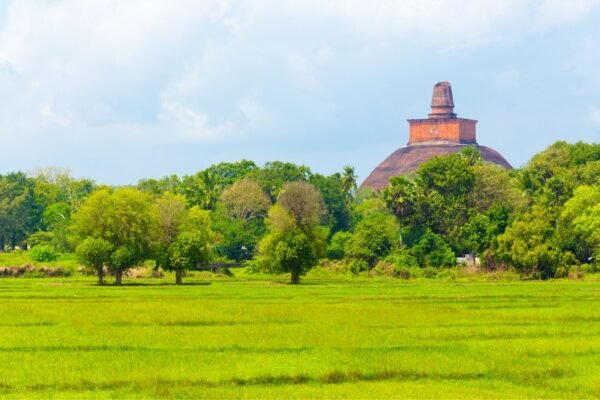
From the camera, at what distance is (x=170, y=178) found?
137 metres

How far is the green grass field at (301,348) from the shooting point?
26.9m

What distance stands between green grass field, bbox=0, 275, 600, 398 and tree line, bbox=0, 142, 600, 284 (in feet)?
79.7

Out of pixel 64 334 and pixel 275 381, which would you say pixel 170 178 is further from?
pixel 275 381

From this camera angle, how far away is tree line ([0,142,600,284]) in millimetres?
78625

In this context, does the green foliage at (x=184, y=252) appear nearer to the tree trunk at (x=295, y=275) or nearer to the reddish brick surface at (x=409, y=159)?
the tree trunk at (x=295, y=275)

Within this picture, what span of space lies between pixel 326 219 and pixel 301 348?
85048 mm

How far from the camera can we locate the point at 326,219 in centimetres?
11806

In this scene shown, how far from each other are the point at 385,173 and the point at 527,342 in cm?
15692

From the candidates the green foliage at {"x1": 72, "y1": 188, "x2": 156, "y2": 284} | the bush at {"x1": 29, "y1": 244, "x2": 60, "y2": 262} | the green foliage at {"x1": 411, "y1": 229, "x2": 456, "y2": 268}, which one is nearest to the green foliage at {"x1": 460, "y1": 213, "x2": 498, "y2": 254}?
the green foliage at {"x1": 411, "y1": 229, "x2": 456, "y2": 268}

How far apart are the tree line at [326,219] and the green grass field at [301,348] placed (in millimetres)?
24279

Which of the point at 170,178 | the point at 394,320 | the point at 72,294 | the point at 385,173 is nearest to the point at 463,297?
the point at 394,320

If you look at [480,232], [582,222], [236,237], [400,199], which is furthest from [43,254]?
[582,222]

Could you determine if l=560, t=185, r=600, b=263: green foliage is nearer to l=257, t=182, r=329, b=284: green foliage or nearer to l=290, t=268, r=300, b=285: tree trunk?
l=257, t=182, r=329, b=284: green foliage

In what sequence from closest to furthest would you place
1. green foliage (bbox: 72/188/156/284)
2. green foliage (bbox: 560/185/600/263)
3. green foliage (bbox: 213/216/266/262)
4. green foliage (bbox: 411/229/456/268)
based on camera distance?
1. green foliage (bbox: 72/188/156/284)
2. green foliage (bbox: 560/185/600/263)
3. green foliage (bbox: 411/229/456/268)
4. green foliage (bbox: 213/216/266/262)
